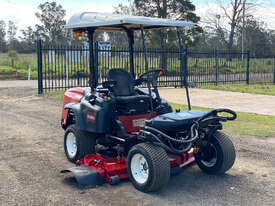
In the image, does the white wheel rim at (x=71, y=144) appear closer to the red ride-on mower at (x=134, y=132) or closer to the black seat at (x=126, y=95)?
the red ride-on mower at (x=134, y=132)

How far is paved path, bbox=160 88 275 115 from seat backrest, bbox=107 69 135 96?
21.3 ft

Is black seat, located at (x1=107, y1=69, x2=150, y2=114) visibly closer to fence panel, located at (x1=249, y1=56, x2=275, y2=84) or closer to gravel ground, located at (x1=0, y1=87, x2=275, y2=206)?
gravel ground, located at (x1=0, y1=87, x2=275, y2=206)

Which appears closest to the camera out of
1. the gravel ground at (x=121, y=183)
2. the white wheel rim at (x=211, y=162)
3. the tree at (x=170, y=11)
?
the gravel ground at (x=121, y=183)

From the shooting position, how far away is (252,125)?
903 centimetres

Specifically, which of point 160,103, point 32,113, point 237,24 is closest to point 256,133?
point 160,103

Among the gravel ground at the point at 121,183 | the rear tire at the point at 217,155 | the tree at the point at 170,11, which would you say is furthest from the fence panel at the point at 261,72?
the rear tire at the point at 217,155

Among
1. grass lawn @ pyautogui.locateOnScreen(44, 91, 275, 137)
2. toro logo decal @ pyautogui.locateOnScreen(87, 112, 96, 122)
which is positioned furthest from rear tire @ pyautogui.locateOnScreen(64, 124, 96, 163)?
grass lawn @ pyautogui.locateOnScreen(44, 91, 275, 137)

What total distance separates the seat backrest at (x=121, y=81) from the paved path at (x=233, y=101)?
21.3 ft

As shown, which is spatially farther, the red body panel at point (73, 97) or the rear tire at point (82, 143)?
the red body panel at point (73, 97)

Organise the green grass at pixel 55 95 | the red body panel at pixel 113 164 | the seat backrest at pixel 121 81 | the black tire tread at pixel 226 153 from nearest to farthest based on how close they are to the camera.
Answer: the red body panel at pixel 113 164 → the black tire tread at pixel 226 153 → the seat backrest at pixel 121 81 → the green grass at pixel 55 95

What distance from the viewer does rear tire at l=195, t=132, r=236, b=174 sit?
521cm

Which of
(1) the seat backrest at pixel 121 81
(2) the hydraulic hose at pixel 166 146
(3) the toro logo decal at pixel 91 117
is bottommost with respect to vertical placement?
(2) the hydraulic hose at pixel 166 146

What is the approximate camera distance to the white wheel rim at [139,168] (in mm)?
4786

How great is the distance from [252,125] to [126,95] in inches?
178
